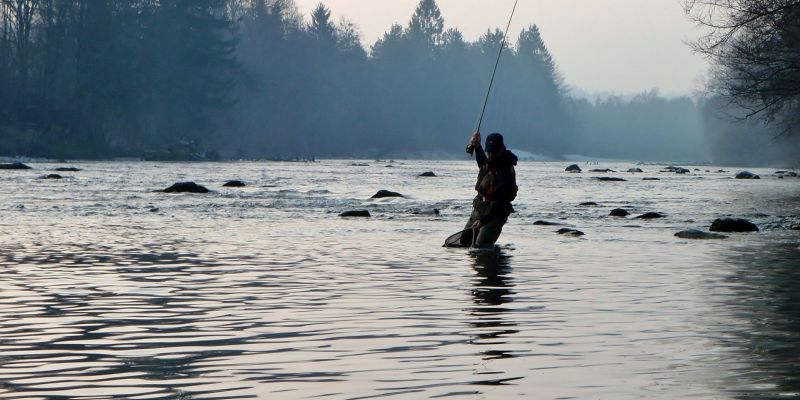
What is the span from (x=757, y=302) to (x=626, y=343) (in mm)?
2944

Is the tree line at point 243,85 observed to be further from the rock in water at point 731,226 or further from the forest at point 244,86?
the rock in water at point 731,226

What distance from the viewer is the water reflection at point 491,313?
7.16 meters

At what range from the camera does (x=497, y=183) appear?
16422 mm

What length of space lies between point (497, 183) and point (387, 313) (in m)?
7.07

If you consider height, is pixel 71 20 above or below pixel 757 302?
above

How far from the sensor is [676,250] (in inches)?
657

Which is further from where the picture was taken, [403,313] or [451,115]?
[451,115]

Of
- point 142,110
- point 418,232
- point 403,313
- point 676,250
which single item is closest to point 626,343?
point 403,313

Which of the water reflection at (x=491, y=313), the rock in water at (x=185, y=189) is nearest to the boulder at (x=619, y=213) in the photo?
the water reflection at (x=491, y=313)

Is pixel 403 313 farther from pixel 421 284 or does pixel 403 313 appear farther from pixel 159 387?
pixel 159 387

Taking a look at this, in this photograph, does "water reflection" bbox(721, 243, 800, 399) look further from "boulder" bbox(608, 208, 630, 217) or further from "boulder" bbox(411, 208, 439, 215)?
"boulder" bbox(411, 208, 439, 215)

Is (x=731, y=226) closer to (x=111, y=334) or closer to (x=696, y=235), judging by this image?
(x=696, y=235)

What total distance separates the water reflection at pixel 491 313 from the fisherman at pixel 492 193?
153 centimetres

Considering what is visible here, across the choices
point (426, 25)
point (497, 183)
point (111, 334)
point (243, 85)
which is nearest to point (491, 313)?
point (111, 334)
